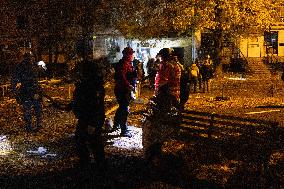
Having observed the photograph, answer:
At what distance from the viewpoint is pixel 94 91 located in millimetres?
7469

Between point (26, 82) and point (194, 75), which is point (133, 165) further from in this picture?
point (194, 75)

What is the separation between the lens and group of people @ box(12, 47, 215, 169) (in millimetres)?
7480

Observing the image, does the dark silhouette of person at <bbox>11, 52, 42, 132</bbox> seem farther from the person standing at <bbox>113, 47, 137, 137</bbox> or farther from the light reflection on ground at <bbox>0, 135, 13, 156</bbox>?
the person standing at <bbox>113, 47, 137, 137</bbox>

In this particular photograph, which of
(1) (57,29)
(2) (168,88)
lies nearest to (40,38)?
(1) (57,29)

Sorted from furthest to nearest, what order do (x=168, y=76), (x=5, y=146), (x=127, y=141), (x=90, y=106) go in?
(x=127, y=141), (x=5, y=146), (x=168, y=76), (x=90, y=106)

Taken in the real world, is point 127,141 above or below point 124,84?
below

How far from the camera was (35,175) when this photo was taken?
7.82 m

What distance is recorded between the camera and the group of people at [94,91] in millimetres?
7480

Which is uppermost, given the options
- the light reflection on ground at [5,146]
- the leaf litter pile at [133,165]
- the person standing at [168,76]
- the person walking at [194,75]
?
the person standing at [168,76]

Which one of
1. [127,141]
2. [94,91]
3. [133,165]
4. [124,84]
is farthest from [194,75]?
[94,91]

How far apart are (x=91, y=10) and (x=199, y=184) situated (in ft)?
101

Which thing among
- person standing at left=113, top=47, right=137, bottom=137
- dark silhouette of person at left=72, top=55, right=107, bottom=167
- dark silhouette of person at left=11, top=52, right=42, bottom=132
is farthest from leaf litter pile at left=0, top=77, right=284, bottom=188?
dark silhouette of person at left=11, top=52, right=42, bottom=132

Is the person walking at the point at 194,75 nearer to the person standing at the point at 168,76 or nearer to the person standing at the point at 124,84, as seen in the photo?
the person standing at the point at 124,84

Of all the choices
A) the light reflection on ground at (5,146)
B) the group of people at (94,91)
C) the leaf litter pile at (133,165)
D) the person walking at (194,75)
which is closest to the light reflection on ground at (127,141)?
the leaf litter pile at (133,165)
